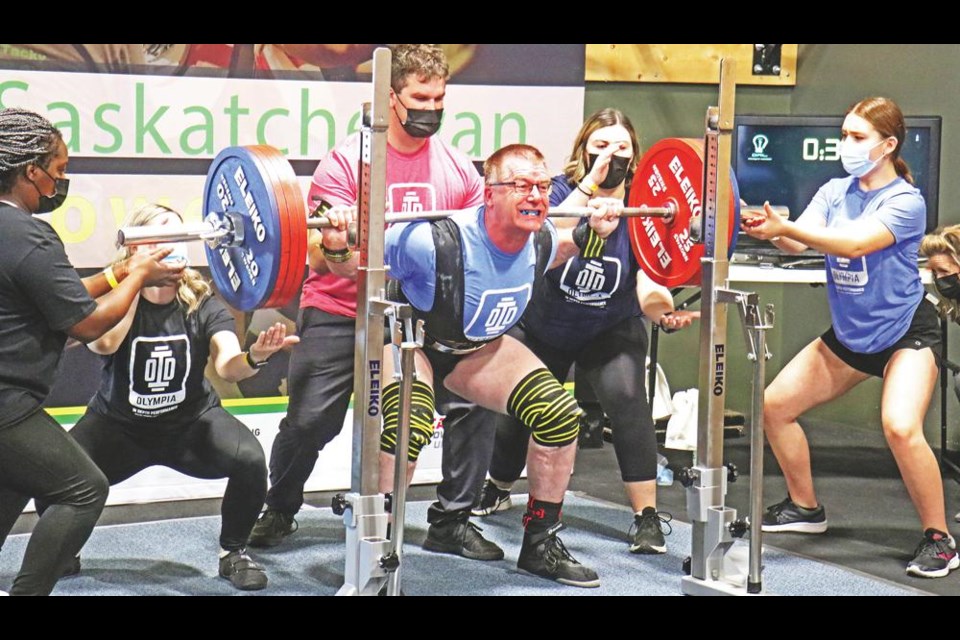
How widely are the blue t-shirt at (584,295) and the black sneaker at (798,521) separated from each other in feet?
3.22

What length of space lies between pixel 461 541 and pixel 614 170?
143 cm

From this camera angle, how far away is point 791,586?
4.86 m

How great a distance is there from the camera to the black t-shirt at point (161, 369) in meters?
4.68

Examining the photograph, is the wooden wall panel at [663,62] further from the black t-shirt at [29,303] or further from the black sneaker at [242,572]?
the black t-shirt at [29,303]

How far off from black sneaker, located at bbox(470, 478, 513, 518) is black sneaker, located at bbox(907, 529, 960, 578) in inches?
62.5

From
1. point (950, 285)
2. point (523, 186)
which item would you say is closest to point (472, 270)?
point (523, 186)

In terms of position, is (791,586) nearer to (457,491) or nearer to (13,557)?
(457,491)

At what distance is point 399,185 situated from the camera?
199 inches

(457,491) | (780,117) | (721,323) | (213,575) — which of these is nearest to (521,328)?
(457,491)

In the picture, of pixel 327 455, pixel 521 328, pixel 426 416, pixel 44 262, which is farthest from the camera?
pixel 327 455

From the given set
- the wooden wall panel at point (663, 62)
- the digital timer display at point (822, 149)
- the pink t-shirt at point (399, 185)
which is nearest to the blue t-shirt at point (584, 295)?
the pink t-shirt at point (399, 185)

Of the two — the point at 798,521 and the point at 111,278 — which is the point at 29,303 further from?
the point at 798,521

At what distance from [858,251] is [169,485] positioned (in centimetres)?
279

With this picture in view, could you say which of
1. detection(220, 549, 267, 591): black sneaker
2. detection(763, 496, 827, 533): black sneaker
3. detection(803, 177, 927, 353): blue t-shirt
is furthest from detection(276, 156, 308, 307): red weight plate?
detection(763, 496, 827, 533): black sneaker
